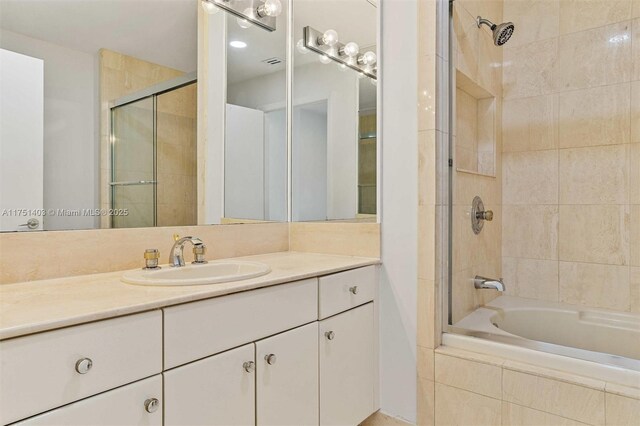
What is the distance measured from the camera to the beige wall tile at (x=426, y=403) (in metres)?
1.73

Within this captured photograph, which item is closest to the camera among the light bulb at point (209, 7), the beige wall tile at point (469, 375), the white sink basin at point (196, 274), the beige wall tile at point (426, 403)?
the white sink basin at point (196, 274)

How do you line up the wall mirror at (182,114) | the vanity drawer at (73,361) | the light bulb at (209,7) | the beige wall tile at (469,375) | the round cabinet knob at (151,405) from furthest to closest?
the light bulb at (209,7)
the beige wall tile at (469,375)
the wall mirror at (182,114)
the round cabinet knob at (151,405)
the vanity drawer at (73,361)

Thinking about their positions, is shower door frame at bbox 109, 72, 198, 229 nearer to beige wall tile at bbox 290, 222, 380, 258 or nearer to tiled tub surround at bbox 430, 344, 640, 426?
beige wall tile at bbox 290, 222, 380, 258

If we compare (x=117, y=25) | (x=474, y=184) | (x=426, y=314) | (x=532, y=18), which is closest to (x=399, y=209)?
(x=426, y=314)

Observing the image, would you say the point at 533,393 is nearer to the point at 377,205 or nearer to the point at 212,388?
the point at 377,205

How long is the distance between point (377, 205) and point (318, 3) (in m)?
1.24

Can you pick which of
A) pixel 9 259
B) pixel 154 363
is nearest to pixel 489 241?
pixel 154 363

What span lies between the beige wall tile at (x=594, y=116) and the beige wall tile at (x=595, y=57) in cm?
5

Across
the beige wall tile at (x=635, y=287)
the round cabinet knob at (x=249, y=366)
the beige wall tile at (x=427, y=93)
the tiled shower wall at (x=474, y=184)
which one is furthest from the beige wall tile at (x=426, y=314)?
the beige wall tile at (x=635, y=287)

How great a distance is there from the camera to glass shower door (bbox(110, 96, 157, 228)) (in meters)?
1.51

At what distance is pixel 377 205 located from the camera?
6.22 ft

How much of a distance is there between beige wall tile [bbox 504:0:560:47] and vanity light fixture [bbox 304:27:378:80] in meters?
1.12

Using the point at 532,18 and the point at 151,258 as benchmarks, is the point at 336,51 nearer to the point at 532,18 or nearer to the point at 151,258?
the point at 532,18

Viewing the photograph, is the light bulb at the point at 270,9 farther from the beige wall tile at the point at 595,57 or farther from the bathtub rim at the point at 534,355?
the bathtub rim at the point at 534,355
